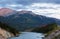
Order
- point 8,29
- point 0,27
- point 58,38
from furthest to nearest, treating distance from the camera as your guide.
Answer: point 8,29 → point 0,27 → point 58,38

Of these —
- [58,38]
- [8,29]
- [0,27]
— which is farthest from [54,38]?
[8,29]

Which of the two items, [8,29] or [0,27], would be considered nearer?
[0,27]

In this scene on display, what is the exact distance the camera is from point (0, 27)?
310ft

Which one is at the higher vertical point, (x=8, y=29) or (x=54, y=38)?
(x=54, y=38)

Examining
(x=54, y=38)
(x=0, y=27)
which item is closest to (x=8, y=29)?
(x=0, y=27)

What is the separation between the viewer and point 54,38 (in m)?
49.8

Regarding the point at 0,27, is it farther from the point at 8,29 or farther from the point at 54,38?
the point at 54,38

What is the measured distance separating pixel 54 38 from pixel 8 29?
5694 centimetres

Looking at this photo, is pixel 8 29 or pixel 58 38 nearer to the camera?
pixel 58 38

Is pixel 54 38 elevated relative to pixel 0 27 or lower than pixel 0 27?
elevated

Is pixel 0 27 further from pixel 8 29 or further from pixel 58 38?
pixel 58 38

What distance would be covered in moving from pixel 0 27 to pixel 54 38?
48.5 metres

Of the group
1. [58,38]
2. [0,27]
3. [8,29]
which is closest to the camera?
[58,38]

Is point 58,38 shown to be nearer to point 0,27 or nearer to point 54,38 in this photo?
point 54,38
